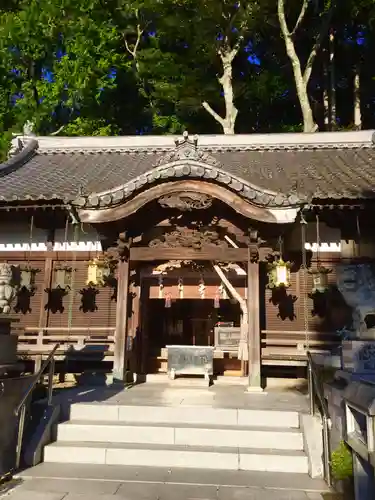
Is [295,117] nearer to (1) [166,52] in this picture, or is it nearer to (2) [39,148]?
(1) [166,52]

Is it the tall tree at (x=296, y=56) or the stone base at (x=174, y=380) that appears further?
the tall tree at (x=296, y=56)

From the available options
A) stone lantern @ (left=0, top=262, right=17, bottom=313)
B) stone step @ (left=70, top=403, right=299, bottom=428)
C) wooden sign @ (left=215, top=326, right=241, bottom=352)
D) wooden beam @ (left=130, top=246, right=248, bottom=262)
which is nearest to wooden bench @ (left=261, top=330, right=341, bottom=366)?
wooden beam @ (left=130, top=246, right=248, bottom=262)

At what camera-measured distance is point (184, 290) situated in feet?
44.4

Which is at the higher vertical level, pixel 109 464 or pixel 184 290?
pixel 184 290

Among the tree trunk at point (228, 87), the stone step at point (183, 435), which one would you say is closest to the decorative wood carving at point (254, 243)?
the stone step at point (183, 435)

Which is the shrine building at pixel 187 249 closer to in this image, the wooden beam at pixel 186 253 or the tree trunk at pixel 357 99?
the wooden beam at pixel 186 253

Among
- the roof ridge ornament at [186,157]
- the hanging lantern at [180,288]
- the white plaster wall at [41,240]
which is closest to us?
the roof ridge ornament at [186,157]

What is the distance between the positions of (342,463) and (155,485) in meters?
2.36

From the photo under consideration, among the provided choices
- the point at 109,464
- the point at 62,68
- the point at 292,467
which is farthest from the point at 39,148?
the point at 292,467

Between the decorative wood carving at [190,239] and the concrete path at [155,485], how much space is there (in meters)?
5.75

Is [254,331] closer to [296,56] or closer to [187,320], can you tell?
[187,320]

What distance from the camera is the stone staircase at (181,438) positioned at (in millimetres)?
6266

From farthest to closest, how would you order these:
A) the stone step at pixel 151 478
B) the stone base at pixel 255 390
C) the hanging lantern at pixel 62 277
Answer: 1. the hanging lantern at pixel 62 277
2. the stone base at pixel 255 390
3. the stone step at pixel 151 478

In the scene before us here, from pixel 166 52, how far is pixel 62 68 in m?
6.19
